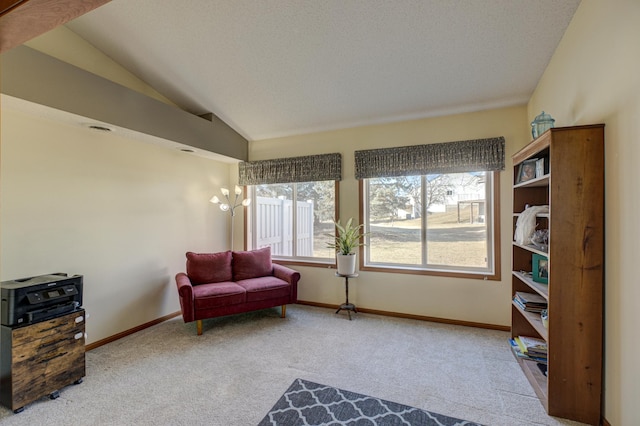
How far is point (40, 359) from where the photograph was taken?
2074 mm

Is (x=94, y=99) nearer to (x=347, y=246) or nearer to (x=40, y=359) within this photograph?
(x=40, y=359)

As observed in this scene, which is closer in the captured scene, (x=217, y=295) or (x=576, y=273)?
(x=576, y=273)

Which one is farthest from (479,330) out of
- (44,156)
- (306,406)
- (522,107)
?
(44,156)

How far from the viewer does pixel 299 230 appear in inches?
173

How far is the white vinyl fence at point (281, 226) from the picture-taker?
4363mm

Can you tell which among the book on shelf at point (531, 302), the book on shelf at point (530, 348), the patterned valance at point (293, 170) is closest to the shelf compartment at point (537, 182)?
the book on shelf at point (531, 302)

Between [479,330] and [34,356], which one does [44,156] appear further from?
[479,330]

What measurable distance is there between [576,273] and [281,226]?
Result: 3481mm

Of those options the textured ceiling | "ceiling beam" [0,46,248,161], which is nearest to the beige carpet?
"ceiling beam" [0,46,248,161]

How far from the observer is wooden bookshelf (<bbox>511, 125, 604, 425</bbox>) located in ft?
5.88

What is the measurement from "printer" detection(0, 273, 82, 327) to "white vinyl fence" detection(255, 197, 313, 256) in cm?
245

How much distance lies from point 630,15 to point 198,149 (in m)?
3.80

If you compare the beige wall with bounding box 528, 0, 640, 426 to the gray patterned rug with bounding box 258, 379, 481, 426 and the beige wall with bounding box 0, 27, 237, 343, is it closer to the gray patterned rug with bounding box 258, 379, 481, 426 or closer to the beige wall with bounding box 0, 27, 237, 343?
the gray patterned rug with bounding box 258, 379, 481, 426

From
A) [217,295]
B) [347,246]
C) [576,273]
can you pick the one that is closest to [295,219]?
[347,246]
